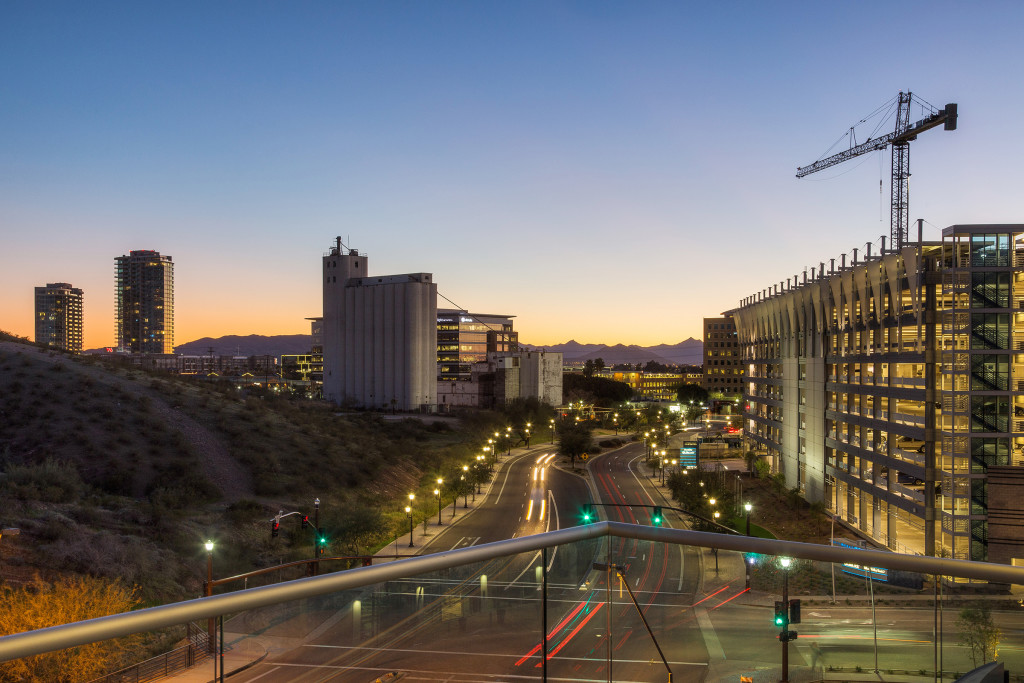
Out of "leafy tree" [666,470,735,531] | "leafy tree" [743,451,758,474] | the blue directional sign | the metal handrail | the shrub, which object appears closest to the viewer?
the metal handrail

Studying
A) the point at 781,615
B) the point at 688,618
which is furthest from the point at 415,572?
the point at 781,615

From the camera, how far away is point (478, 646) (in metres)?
2.79

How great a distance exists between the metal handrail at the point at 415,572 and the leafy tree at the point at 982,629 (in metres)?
0.36

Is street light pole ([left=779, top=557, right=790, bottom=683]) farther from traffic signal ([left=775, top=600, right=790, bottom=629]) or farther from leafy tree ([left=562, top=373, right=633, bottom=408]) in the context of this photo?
leafy tree ([left=562, top=373, right=633, bottom=408])

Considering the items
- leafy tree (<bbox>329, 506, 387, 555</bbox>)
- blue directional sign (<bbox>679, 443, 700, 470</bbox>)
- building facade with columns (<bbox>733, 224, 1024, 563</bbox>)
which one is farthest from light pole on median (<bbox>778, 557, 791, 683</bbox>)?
blue directional sign (<bbox>679, 443, 700, 470</bbox>)

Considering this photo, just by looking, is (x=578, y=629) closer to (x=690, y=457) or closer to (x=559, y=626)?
(x=559, y=626)

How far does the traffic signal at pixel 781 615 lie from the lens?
297cm

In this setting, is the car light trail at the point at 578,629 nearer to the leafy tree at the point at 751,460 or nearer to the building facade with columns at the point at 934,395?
the building facade with columns at the point at 934,395

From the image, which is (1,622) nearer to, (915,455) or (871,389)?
(915,455)

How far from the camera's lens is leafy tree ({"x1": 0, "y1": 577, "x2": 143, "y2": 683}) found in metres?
1.89

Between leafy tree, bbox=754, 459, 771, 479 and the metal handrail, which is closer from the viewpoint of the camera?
the metal handrail

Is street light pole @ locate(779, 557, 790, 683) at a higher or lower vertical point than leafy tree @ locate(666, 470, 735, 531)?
higher

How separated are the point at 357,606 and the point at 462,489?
1383 inches

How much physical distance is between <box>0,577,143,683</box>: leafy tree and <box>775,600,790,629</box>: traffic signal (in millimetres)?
2434
